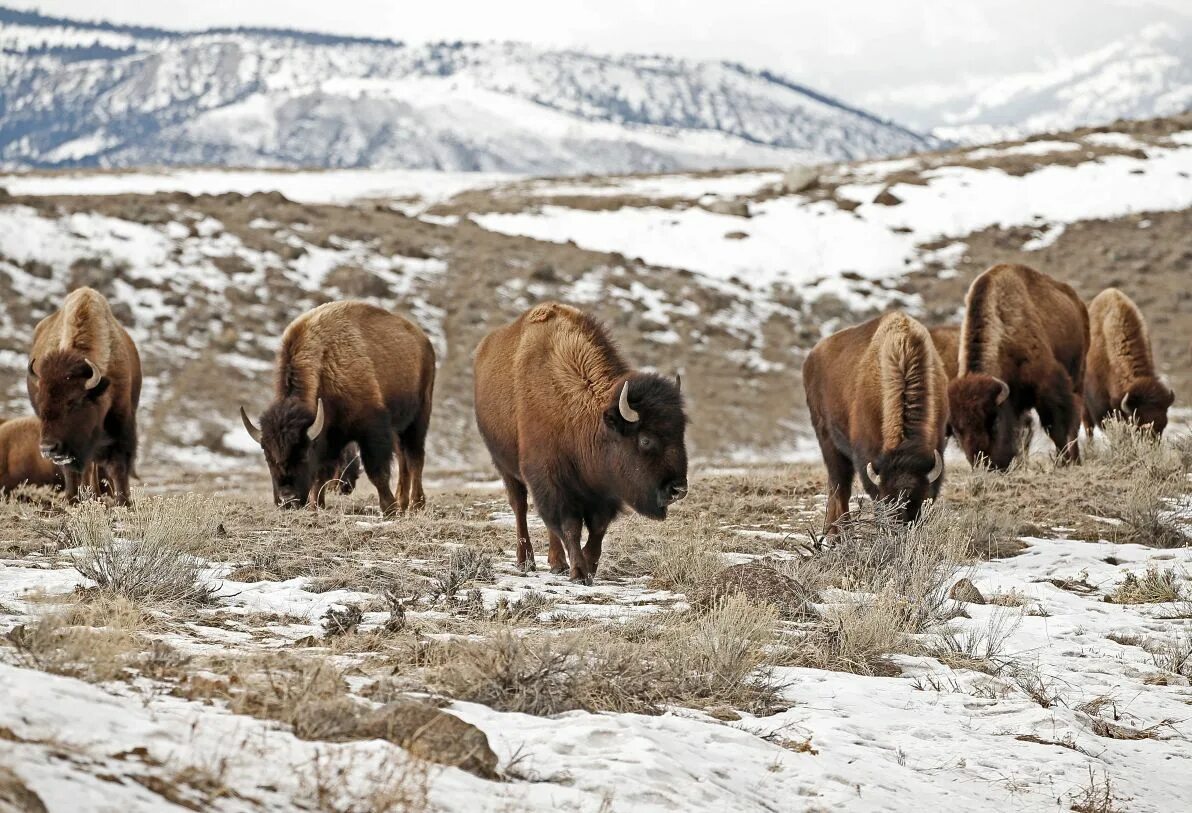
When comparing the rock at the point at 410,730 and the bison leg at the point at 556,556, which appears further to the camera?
the bison leg at the point at 556,556

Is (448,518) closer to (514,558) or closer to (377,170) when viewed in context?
(514,558)

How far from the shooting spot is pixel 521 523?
29.8 ft

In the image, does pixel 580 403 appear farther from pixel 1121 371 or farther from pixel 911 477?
pixel 1121 371

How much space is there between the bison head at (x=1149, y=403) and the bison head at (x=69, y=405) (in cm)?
1289

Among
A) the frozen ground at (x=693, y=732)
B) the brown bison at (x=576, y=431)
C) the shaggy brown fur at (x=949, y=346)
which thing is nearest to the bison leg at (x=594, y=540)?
the brown bison at (x=576, y=431)

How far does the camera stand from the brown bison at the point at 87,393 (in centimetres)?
1129

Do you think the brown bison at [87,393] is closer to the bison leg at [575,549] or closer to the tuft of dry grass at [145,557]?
the tuft of dry grass at [145,557]

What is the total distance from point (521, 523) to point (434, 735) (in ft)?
17.1

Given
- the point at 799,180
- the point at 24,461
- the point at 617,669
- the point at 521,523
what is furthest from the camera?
the point at 799,180

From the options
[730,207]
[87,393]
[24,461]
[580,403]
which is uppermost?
[730,207]

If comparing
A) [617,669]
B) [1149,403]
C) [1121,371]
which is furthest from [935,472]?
[1121,371]

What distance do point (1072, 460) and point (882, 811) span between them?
10.4 metres

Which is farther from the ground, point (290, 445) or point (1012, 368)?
point (1012, 368)

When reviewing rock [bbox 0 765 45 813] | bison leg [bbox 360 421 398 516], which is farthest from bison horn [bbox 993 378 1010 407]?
rock [bbox 0 765 45 813]
